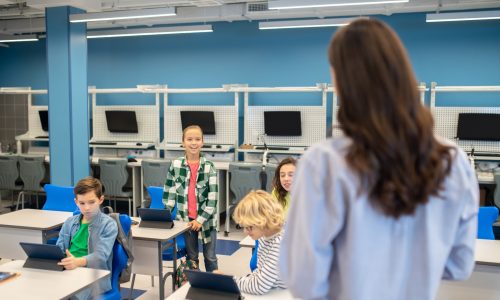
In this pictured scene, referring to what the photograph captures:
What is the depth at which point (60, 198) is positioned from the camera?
4.74 m

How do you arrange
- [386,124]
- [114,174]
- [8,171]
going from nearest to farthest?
[386,124], [114,174], [8,171]

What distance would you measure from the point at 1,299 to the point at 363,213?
6.49 feet

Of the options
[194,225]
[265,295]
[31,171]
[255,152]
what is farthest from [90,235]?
[31,171]

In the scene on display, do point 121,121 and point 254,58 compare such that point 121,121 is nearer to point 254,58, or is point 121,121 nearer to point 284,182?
point 254,58

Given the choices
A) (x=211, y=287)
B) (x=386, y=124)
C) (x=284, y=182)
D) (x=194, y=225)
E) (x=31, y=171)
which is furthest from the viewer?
(x=31, y=171)

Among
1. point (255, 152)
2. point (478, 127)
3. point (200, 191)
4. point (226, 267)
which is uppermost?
point (478, 127)

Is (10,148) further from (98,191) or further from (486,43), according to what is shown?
(486,43)

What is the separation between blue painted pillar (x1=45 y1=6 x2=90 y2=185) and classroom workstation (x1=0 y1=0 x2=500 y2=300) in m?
A: 0.02

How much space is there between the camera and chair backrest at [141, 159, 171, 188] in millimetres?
6777

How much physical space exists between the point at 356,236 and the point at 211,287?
1.39 metres

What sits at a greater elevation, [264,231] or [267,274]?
[264,231]

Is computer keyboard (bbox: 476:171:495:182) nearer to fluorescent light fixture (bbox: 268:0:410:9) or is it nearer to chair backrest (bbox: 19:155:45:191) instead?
fluorescent light fixture (bbox: 268:0:410:9)

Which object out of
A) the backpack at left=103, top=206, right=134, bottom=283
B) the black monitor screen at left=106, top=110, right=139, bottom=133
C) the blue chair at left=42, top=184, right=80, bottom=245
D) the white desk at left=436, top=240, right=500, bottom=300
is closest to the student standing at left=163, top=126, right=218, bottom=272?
the backpack at left=103, top=206, right=134, bottom=283

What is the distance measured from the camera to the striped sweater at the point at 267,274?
2336 mm
